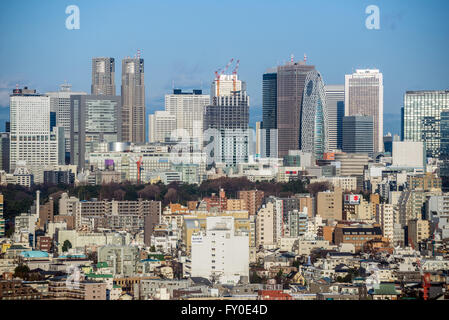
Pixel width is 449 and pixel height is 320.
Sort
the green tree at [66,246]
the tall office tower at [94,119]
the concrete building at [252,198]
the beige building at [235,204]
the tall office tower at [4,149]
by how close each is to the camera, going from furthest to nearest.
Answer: the tall office tower at [94,119] < the tall office tower at [4,149] < the concrete building at [252,198] < the beige building at [235,204] < the green tree at [66,246]

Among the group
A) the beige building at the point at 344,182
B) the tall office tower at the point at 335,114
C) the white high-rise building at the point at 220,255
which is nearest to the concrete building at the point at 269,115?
the tall office tower at the point at 335,114

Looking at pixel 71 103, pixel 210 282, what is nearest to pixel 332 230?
pixel 210 282

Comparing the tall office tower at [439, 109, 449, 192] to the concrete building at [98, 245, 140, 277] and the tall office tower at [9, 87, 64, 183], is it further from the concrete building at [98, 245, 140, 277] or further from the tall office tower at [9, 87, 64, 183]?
the concrete building at [98, 245, 140, 277]

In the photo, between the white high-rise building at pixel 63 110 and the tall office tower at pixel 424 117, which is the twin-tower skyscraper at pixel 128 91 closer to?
the white high-rise building at pixel 63 110

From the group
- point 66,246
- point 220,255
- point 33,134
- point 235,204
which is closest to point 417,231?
point 235,204
